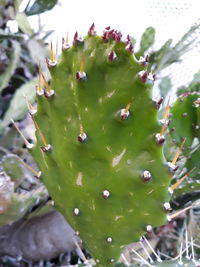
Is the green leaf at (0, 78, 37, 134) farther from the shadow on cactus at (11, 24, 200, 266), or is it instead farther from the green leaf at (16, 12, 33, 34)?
the shadow on cactus at (11, 24, 200, 266)

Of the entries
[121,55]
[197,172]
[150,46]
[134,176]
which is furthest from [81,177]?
[150,46]

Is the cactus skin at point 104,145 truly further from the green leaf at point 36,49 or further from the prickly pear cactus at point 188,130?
the green leaf at point 36,49

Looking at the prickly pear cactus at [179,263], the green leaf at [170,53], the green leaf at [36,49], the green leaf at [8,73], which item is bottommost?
the prickly pear cactus at [179,263]

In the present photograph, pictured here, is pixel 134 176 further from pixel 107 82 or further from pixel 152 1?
pixel 152 1

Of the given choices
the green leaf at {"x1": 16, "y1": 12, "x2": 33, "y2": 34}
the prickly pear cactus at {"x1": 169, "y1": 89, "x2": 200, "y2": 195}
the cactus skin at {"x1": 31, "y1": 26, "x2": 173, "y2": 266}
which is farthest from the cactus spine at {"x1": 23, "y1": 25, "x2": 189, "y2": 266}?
the green leaf at {"x1": 16, "y1": 12, "x2": 33, "y2": 34}

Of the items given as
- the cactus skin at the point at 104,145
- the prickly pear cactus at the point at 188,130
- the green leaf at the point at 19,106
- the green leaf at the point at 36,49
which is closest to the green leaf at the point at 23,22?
the green leaf at the point at 36,49
